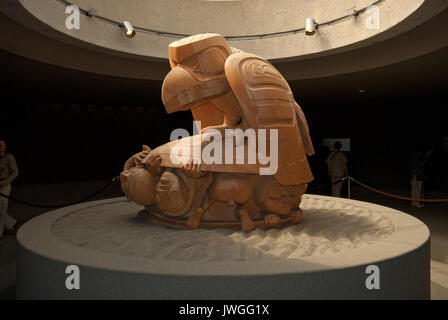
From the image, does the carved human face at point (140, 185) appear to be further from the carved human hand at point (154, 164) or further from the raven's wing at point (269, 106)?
the raven's wing at point (269, 106)

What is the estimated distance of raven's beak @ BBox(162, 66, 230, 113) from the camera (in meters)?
4.23

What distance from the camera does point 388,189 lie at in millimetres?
11789

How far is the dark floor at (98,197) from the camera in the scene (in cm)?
450

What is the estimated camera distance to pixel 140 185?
419 cm

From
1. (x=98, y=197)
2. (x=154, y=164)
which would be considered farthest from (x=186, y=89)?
(x=98, y=197)

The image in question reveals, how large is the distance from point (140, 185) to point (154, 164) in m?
0.29

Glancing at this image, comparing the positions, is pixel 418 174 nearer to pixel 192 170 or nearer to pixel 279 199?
pixel 279 199

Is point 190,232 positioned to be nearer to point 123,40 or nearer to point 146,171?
point 146,171

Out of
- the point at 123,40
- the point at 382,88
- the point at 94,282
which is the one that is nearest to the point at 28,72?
the point at 123,40

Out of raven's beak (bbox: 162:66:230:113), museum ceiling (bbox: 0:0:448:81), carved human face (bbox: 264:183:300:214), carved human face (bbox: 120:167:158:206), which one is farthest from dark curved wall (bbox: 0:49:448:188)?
carved human face (bbox: 264:183:300:214)

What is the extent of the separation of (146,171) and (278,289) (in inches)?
89.2

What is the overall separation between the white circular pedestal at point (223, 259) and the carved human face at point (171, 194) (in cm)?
25

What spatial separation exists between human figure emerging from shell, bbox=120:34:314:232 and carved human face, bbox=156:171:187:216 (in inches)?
0.4

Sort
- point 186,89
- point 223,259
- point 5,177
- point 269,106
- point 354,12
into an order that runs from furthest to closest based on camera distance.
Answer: point 354,12 < point 5,177 < point 186,89 < point 269,106 < point 223,259
